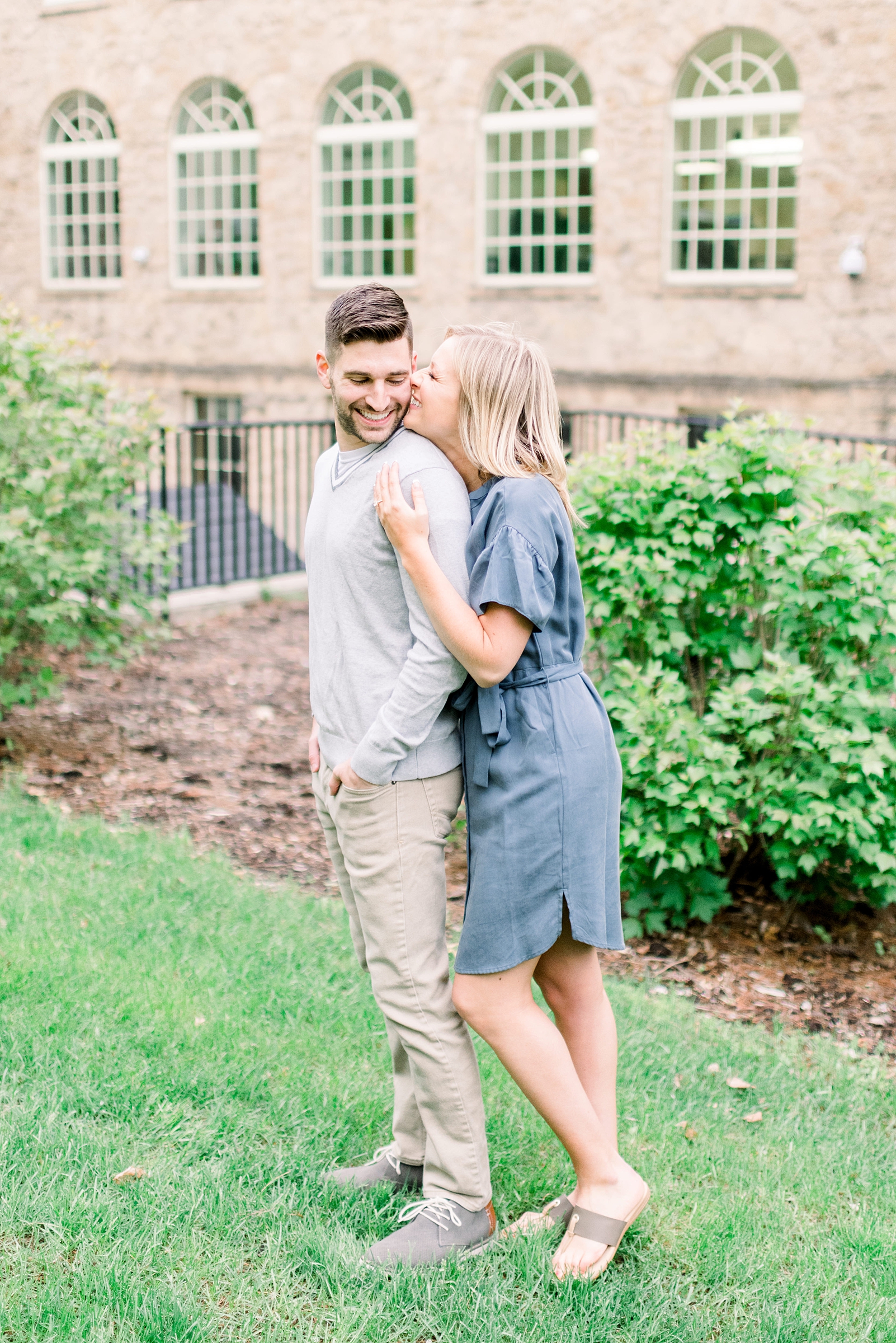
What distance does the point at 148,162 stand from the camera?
797 inches

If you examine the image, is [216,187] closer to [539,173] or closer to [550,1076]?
[539,173]

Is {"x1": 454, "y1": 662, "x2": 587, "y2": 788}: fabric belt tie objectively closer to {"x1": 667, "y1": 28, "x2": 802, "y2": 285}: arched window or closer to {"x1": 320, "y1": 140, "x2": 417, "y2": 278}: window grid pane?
{"x1": 667, "y1": 28, "x2": 802, "y2": 285}: arched window

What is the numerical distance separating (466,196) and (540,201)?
38.9 inches

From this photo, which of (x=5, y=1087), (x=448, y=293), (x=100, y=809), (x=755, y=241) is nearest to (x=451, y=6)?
(x=448, y=293)

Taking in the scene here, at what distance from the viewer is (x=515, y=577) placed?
244cm

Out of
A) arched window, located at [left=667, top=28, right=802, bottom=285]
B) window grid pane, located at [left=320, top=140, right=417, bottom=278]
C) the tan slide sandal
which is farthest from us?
window grid pane, located at [left=320, top=140, right=417, bottom=278]

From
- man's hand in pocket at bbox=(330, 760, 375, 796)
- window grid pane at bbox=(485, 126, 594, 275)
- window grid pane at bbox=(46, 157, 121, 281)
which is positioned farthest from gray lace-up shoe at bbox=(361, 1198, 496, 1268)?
window grid pane at bbox=(46, 157, 121, 281)

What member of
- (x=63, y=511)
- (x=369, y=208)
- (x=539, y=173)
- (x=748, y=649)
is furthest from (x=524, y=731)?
(x=369, y=208)

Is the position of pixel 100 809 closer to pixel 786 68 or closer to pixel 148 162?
pixel 786 68

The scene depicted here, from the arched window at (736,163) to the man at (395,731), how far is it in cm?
1405

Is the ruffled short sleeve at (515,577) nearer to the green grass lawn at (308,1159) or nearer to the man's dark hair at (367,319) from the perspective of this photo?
the man's dark hair at (367,319)

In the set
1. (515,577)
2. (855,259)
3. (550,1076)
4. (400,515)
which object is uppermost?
(855,259)

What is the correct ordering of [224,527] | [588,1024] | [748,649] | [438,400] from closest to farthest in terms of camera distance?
[438,400] → [588,1024] → [748,649] → [224,527]

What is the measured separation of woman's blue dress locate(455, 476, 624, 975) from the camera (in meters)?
2.57
